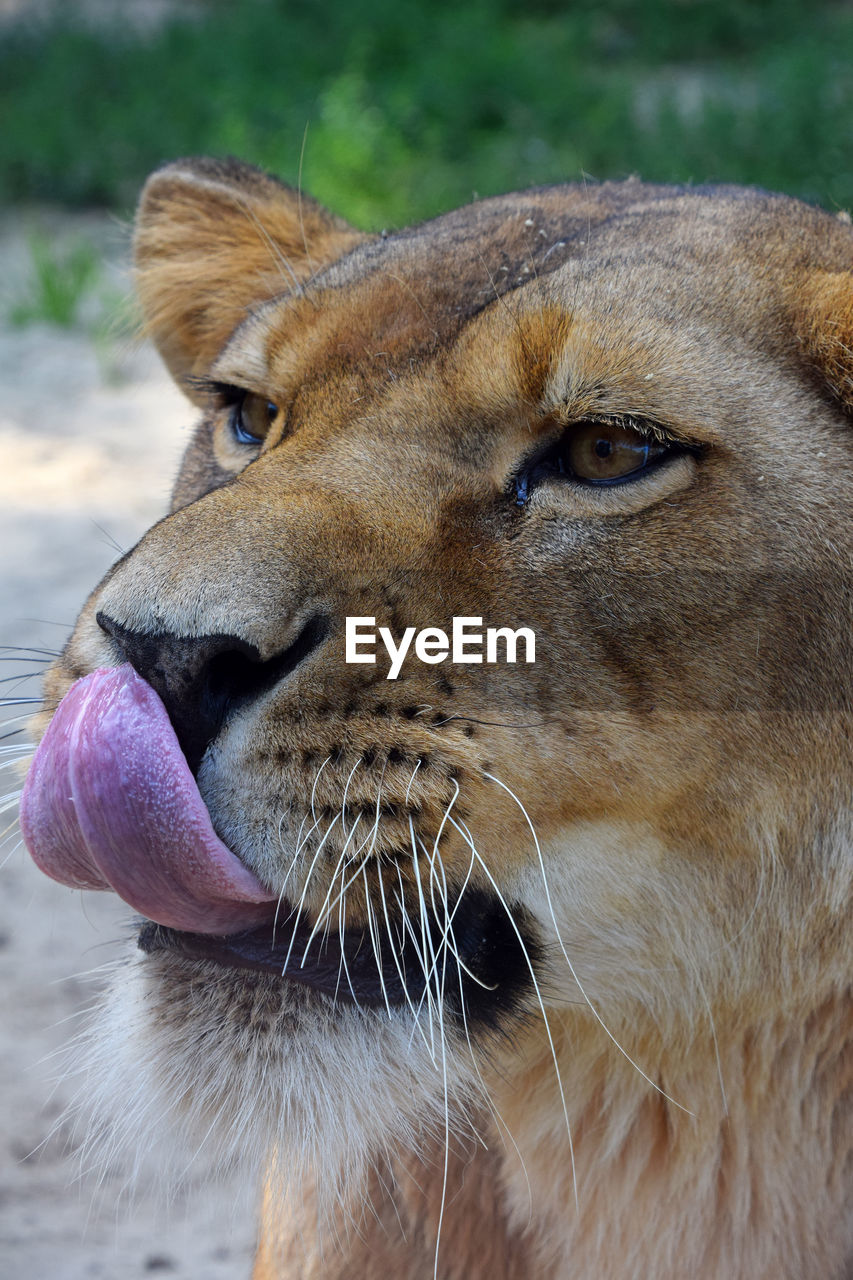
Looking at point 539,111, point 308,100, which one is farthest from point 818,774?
point 308,100

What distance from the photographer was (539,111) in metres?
9.23

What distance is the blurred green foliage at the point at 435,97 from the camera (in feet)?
25.5

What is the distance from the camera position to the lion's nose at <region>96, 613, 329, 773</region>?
5.18ft

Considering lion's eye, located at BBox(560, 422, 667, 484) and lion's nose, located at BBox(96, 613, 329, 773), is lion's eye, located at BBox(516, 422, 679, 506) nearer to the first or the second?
lion's eye, located at BBox(560, 422, 667, 484)

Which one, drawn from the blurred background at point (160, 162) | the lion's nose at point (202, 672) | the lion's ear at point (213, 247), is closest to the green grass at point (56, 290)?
the blurred background at point (160, 162)

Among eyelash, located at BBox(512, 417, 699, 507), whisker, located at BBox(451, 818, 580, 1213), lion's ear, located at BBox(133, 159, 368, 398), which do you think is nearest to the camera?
whisker, located at BBox(451, 818, 580, 1213)

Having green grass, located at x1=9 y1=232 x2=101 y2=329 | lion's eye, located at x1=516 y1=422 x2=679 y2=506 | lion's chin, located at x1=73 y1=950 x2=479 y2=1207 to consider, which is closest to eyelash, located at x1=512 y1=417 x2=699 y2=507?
lion's eye, located at x1=516 y1=422 x2=679 y2=506

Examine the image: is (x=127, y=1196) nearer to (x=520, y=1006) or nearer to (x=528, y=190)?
(x=520, y=1006)

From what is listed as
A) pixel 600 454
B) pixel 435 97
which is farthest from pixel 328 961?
pixel 435 97

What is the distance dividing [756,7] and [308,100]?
4417mm

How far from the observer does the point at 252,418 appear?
233 centimetres

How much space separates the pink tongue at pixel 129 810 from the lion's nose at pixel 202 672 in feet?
0.08

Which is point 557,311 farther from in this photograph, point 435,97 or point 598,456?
point 435,97

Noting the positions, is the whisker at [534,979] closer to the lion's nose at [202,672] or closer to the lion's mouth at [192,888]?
the lion's mouth at [192,888]
